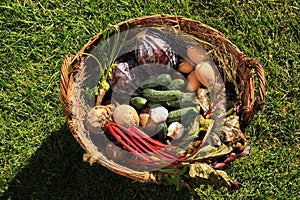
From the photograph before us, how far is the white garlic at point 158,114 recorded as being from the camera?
2256 mm

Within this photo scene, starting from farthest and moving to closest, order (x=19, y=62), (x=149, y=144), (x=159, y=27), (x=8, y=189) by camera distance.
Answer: (x=19, y=62)
(x=8, y=189)
(x=159, y=27)
(x=149, y=144)

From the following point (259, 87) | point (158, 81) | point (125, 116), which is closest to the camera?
point (259, 87)

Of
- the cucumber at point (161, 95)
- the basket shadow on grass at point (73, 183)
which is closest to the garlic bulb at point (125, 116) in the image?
the cucumber at point (161, 95)

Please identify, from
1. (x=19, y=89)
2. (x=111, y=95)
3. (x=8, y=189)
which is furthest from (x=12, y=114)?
(x=111, y=95)

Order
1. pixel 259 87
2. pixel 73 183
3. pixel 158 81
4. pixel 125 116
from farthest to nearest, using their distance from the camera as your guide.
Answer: pixel 73 183
pixel 158 81
pixel 125 116
pixel 259 87

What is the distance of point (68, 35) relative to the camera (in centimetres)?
275

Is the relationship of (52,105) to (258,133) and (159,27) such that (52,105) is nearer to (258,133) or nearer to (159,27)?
(159,27)

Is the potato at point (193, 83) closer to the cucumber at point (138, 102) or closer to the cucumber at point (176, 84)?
the cucumber at point (176, 84)

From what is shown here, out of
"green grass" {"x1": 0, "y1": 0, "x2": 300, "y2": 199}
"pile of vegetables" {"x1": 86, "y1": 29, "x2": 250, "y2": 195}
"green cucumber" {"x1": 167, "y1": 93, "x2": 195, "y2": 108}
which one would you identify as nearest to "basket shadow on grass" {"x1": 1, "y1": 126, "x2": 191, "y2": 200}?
"green grass" {"x1": 0, "y1": 0, "x2": 300, "y2": 199}

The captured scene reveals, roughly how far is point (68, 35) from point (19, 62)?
0.29m

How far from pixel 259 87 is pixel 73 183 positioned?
41.8 inches

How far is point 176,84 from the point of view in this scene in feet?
7.64

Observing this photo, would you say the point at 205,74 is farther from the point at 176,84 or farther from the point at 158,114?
the point at 158,114

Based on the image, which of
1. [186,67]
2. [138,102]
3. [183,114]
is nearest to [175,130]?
[183,114]
